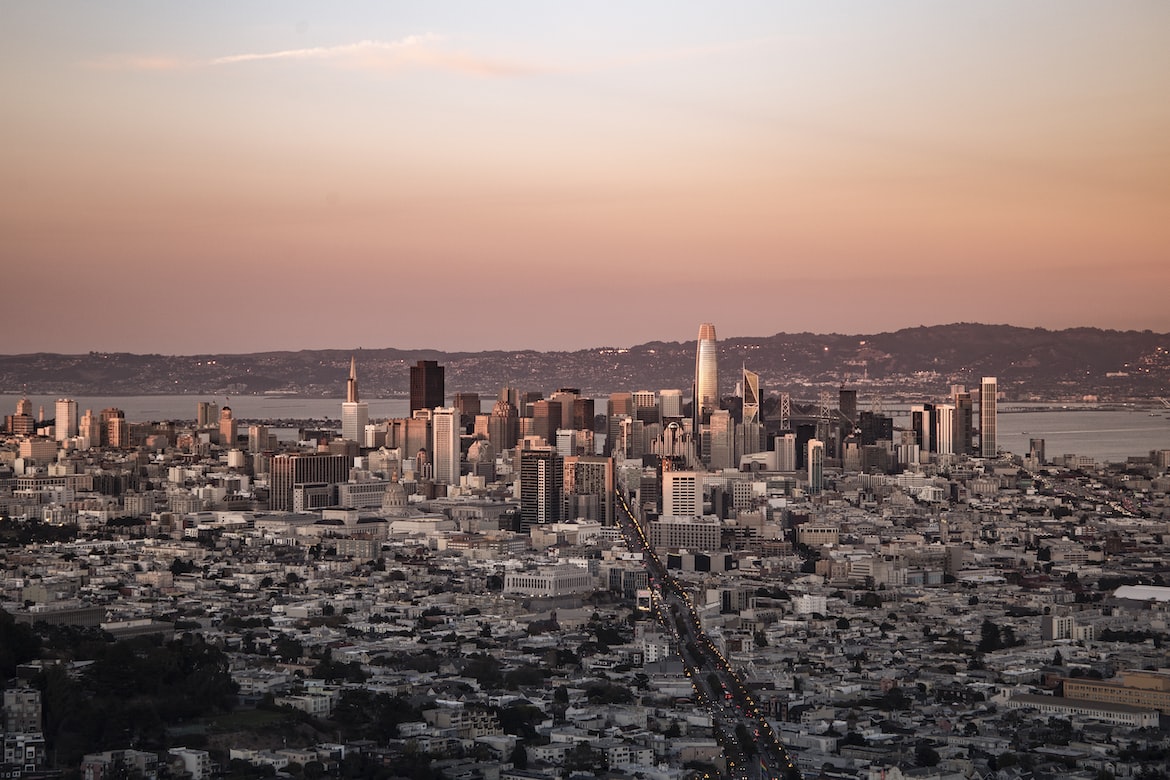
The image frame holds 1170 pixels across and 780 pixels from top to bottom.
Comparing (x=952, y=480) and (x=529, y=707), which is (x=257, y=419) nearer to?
(x=952, y=480)

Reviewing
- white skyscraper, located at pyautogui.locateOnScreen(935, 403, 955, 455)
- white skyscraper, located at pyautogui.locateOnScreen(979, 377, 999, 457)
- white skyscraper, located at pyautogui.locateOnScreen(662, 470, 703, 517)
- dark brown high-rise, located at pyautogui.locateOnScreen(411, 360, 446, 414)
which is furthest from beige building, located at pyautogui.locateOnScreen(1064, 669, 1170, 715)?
dark brown high-rise, located at pyautogui.locateOnScreen(411, 360, 446, 414)

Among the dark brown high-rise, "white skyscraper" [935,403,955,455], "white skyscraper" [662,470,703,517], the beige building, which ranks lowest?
the beige building

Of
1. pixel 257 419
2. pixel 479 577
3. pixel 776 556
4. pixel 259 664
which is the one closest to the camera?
pixel 259 664

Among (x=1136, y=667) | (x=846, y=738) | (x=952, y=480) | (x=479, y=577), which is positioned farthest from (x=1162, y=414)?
(x=846, y=738)

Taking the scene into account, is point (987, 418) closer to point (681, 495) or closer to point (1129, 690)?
point (681, 495)

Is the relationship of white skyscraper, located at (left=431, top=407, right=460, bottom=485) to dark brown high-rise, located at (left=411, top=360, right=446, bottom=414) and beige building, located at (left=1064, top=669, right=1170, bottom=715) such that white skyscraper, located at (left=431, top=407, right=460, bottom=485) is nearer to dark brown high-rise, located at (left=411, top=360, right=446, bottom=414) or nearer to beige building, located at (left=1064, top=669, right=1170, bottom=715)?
dark brown high-rise, located at (left=411, top=360, right=446, bottom=414)

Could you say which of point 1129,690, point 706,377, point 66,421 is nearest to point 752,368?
point 706,377
